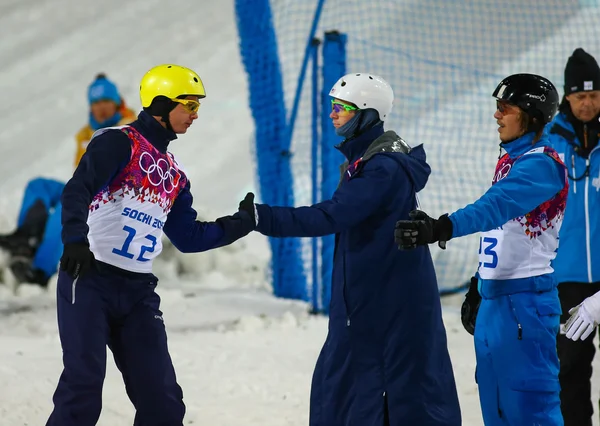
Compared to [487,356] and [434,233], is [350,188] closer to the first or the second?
[434,233]

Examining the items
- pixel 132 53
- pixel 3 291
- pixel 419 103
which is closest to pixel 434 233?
pixel 3 291

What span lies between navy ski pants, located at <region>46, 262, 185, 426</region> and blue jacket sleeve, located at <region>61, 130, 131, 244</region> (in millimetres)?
280

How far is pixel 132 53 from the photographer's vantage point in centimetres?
1961

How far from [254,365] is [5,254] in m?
3.80

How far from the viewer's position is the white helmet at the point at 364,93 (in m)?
4.11

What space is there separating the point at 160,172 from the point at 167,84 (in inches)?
14.4

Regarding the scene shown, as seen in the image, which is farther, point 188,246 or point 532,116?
point 188,246

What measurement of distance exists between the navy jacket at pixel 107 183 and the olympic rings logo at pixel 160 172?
A: 0.24 feet

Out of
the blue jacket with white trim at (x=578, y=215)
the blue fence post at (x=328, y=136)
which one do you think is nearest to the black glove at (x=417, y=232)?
the blue jacket with white trim at (x=578, y=215)

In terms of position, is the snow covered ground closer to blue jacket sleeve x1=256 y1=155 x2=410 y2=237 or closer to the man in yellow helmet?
the man in yellow helmet

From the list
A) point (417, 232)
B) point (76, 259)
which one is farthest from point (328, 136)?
point (417, 232)

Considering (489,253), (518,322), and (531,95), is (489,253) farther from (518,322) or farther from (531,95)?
(531,95)

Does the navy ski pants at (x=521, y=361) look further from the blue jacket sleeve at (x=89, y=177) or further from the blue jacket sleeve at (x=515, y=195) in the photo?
the blue jacket sleeve at (x=89, y=177)

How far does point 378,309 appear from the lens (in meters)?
3.99
